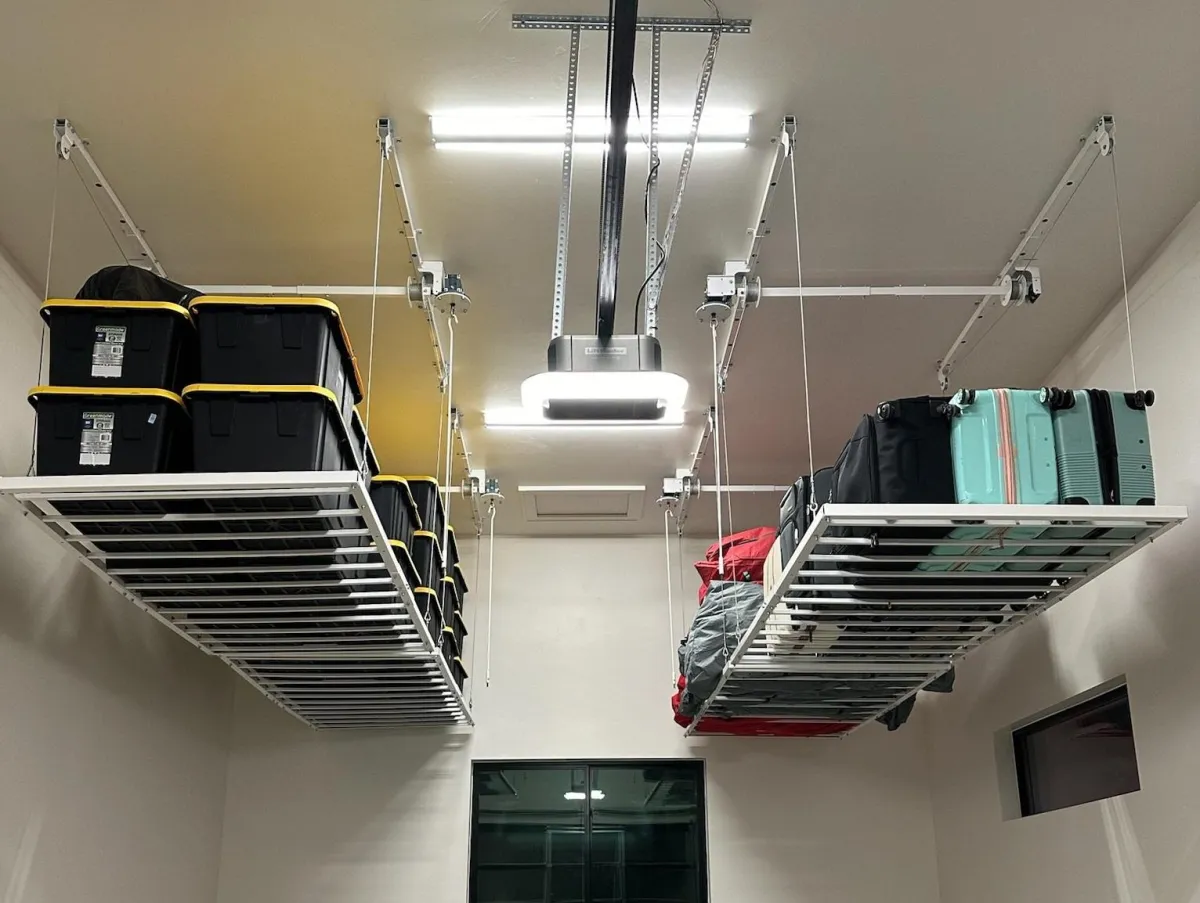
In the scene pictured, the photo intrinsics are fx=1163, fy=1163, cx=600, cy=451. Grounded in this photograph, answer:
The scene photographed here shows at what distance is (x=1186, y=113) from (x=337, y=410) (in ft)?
9.13

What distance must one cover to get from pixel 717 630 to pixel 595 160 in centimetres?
213

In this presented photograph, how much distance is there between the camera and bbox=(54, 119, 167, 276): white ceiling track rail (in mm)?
3703

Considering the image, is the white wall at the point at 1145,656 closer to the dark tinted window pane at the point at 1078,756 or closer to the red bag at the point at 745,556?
the dark tinted window pane at the point at 1078,756

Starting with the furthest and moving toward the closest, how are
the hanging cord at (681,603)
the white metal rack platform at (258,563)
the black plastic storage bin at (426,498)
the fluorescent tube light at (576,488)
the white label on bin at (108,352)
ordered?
the hanging cord at (681,603), the fluorescent tube light at (576,488), the black plastic storage bin at (426,498), the white label on bin at (108,352), the white metal rack platform at (258,563)

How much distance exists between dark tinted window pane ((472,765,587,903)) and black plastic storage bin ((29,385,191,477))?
14.8 feet

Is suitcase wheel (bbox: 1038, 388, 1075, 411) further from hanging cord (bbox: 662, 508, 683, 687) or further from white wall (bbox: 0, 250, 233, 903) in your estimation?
hanging cord (bbox: 662, 508, 683, 687)

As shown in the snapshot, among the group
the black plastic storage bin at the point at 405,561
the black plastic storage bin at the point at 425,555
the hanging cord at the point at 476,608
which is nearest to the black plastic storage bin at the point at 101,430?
the black plastic storage bin at the point at 405,561

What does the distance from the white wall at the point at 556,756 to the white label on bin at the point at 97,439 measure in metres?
4.34

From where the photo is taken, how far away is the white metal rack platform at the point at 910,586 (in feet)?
10.4

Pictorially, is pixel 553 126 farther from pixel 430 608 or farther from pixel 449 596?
pixel 449 596

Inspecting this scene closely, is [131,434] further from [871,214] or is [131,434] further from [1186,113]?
[1186,113]

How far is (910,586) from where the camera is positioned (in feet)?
12.0

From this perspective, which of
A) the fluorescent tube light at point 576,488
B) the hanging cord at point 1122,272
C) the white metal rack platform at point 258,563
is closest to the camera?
the white metal rack platform at point 258,563

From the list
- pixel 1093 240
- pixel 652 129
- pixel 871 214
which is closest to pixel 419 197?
pixel 652 129
